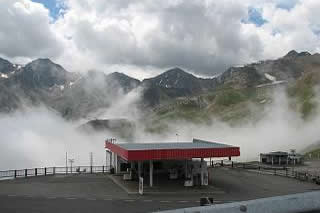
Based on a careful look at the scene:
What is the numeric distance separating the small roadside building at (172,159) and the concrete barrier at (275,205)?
30675 mm

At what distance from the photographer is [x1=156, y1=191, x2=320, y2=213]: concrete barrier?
5.95 meters

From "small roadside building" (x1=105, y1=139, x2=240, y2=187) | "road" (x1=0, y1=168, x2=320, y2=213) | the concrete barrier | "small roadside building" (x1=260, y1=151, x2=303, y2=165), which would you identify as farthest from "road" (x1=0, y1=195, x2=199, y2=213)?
"small roadside building" (x1=260, y1=151, x2=303, y2=165)

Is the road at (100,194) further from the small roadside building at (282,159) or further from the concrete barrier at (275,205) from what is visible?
the small roadside building at (282,159)

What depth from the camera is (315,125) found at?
605 ft

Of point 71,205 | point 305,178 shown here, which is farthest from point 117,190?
point 305,178

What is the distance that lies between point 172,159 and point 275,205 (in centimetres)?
3494

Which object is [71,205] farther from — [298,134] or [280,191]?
[298,134]

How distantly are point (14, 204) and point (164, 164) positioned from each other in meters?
24.4

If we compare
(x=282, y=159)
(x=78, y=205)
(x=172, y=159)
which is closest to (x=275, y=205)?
(x=78, y=205)

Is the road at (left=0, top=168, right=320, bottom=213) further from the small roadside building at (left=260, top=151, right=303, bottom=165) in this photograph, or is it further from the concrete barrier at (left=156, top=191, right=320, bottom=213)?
the small roadside building at (left=260, top=151, right=303, bottom=165)

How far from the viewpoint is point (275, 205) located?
6.22m

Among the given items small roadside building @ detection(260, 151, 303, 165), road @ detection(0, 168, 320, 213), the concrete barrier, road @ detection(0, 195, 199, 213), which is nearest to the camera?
the concrete barrier

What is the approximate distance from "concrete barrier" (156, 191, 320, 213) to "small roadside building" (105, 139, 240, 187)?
30675 millimetres

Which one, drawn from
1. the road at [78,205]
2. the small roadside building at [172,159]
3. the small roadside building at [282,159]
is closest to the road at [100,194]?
the road at [78,205]
